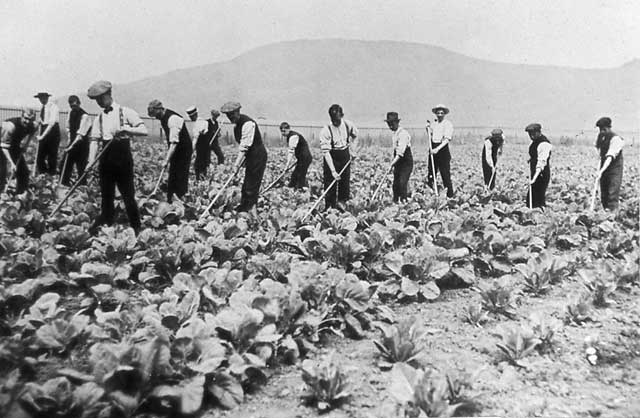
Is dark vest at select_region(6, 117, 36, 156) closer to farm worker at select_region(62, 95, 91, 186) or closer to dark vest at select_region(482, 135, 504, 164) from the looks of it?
farm worker at select_region(62, 95, 91, 186)

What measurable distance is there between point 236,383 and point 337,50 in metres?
15.3

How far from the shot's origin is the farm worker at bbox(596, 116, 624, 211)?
7164 mm

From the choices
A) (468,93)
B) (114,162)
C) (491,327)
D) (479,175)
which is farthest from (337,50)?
(468,93)

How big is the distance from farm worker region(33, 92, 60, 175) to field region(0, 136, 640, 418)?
1.49m

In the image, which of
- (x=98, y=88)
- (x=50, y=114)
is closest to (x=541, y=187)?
(x=98, y=88)

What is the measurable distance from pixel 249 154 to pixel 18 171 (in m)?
3.05

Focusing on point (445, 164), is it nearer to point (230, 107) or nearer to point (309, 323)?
point (230, 107)

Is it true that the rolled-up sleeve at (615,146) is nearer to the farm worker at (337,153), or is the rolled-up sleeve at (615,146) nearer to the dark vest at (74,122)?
the farm worker at (337,153)

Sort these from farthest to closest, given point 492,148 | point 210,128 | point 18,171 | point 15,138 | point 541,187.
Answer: point 210,128 < point 492,148 < point 541,187 < point 18,171 < point 15,138

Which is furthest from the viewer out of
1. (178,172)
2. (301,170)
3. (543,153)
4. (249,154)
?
(301,170)

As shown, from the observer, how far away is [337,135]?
7238mm

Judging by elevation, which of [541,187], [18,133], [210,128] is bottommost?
[541,187]

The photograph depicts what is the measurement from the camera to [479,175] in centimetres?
1275

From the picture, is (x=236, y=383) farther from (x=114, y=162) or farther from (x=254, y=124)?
(x=254, y=124)
